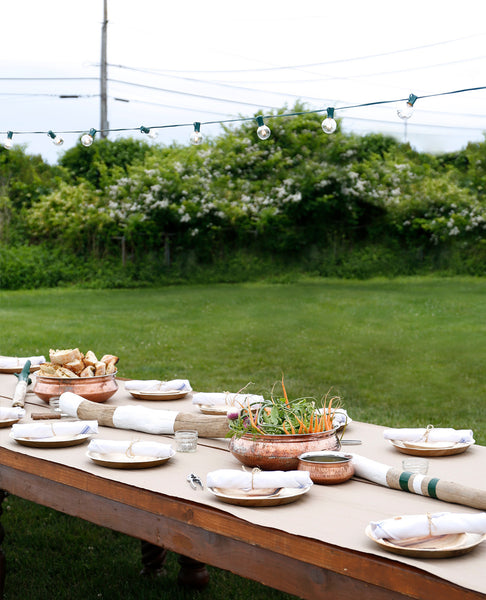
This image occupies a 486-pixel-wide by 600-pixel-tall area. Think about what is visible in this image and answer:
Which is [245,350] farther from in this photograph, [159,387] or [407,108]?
[407,108]

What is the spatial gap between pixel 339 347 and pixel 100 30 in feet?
42.1

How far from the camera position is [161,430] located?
2191 millimetres

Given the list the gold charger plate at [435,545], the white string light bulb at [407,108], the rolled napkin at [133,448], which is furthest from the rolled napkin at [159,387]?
the gold charger plate at [435,545]

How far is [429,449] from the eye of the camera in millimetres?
1974

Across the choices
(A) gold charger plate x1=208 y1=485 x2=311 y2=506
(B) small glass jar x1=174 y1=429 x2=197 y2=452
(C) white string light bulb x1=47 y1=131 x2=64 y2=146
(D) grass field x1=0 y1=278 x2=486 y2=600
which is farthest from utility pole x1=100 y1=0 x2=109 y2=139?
(A) gold charger plate x1=208 y1=485 x2=311 y2=506

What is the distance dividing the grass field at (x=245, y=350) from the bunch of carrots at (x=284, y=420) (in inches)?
45.4

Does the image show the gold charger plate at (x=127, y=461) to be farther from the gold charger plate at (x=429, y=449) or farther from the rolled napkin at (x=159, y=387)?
the rolled napkin at (x=159, y=387)

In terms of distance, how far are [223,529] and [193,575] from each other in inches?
53.7

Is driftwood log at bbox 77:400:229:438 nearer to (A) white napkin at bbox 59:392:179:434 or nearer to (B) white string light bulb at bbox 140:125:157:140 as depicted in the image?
(A) white napkin at bbox 59:392:179:434

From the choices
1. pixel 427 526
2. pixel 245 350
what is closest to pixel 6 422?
pixel 427 526

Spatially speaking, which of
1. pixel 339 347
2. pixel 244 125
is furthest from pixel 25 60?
pixel 339 347

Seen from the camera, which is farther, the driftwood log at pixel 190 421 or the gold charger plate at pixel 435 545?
the driftwood log at pixel 190 421

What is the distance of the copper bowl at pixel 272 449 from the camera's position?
1.77 m

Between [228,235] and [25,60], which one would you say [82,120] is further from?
[228,235]
